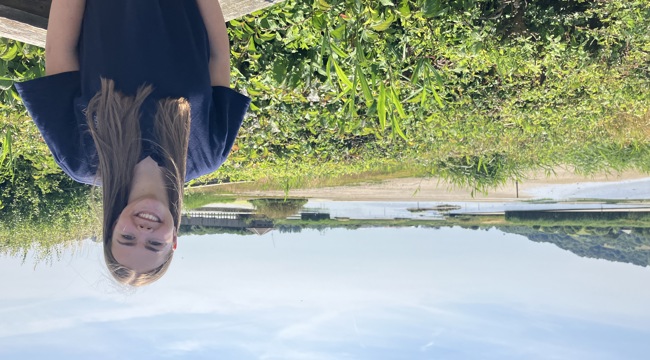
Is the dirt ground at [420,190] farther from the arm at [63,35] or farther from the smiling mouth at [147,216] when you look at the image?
the smiling mouth at [147,216]

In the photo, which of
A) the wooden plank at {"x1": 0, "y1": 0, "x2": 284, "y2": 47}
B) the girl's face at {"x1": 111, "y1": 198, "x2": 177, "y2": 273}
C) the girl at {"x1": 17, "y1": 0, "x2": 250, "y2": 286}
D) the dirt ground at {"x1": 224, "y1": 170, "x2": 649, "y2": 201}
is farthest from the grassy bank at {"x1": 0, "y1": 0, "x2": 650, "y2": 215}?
the dirt ground at {"x1": 224, "y1": 170, "x2": 649, "y2": 201}

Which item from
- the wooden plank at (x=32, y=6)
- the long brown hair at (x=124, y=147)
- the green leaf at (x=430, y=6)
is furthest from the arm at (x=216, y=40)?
the green leaf at (x=430, y=6)

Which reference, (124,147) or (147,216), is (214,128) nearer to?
(124,147)

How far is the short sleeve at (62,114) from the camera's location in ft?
6.93

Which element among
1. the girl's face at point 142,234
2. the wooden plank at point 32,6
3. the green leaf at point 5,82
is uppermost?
the wooden plank at point 32,6

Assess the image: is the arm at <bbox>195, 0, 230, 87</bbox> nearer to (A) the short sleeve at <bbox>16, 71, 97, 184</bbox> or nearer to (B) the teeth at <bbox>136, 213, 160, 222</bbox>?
(A) the short sleeve at <bbox>16, 71, 97, 184</bbox>

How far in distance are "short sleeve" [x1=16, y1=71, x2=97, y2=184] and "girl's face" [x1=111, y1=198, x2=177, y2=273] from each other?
0.42 metres

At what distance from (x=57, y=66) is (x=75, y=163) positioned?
0.36 m

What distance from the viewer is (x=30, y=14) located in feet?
7.51

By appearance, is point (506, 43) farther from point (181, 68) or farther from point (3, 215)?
point (3, 215)

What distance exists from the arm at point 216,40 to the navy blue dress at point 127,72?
3cm

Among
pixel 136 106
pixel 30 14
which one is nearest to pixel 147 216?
pixel 136 106

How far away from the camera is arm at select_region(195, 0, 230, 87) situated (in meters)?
2.23

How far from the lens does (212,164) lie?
7.81 ft
